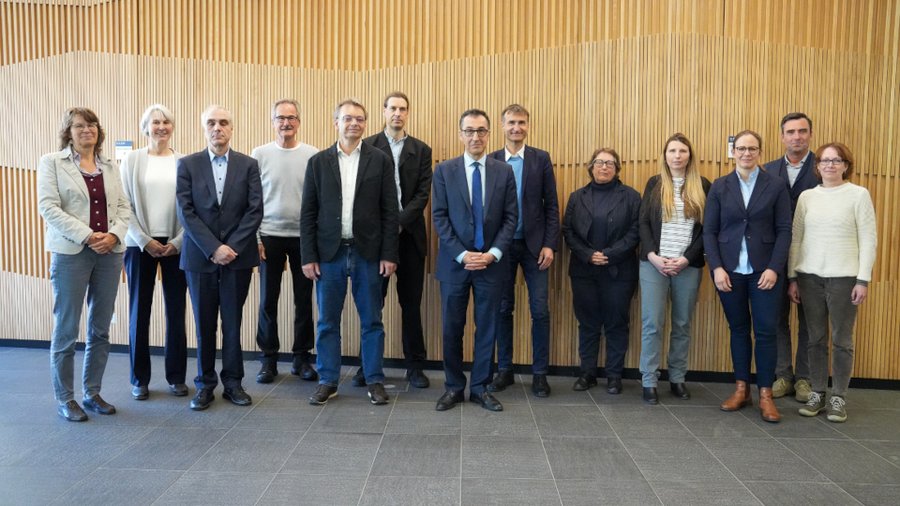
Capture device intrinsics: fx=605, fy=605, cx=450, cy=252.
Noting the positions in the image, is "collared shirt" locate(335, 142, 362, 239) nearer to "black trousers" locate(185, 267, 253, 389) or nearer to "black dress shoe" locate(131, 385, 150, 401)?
"black trousers" locate(185, 267, 253, 389)

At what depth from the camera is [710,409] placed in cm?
402

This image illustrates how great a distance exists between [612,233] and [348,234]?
6.12 ft


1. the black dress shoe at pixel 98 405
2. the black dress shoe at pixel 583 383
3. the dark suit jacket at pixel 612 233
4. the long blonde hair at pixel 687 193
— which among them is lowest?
the black dress shoe at pixel 583 383

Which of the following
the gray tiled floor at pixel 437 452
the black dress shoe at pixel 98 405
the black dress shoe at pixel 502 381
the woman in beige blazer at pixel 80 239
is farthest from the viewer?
the black dress shoe at pixel 502 381

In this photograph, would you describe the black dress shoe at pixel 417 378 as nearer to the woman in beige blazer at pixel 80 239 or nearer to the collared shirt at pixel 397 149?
the collared shirt at pixel 397 149

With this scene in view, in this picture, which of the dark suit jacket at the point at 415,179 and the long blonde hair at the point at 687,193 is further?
the dark suit jacket at the point at 415,179

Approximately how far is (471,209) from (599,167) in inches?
43.9

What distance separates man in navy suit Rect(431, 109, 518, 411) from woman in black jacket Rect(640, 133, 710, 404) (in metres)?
1.04

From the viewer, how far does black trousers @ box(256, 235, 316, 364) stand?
14.6 feet

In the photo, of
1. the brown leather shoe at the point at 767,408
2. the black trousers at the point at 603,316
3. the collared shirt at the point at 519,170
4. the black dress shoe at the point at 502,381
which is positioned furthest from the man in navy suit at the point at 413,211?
the brown leather shoe at the point at 767,408

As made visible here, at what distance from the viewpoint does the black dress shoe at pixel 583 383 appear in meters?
4.45

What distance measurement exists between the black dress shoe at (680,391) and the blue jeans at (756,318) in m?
0.43

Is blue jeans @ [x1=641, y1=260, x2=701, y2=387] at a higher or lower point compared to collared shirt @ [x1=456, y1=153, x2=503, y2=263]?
lower

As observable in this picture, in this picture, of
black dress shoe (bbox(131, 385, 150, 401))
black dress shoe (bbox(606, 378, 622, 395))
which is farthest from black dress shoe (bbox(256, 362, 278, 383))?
black dress shoe (bbox(606, 378, 622, 395))
